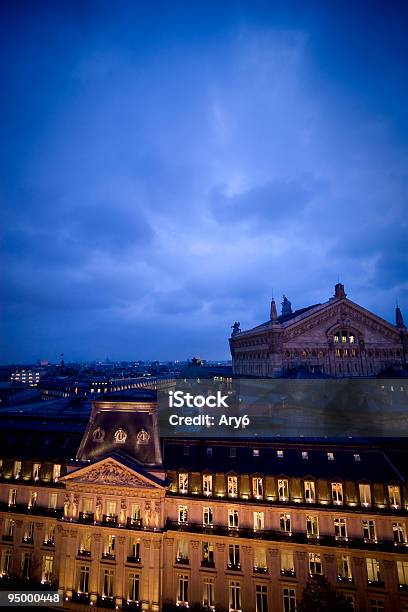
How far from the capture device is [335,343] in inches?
2090

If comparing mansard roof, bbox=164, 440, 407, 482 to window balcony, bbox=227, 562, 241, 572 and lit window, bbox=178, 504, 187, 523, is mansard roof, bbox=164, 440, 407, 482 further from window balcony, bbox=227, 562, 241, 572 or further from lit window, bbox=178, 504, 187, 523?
window balcony, bbox=227, 562, 241, 572

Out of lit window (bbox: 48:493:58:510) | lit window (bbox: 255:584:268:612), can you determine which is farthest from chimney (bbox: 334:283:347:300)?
lit window (bbox: 48:493:58:510)

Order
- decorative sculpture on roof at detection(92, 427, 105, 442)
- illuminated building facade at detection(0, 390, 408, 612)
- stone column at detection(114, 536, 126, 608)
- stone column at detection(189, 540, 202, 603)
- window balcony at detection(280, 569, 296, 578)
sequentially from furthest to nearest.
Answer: decorative sculpture on roof at detection(92, 427, 105, 442), stone column at detection(114, 536, 126, 608), stone column at detection(189, 540, 202, 603), window balcony at detection(280, 569, 296, 578), illuminated building facade at detection(0, 390, 408, 612)

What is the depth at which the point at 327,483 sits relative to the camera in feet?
99.7

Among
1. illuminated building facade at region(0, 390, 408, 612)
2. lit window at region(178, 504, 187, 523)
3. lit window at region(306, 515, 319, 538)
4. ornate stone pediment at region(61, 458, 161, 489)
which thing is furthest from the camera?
ornate stone pediment at region(61, 458, 161, 489)

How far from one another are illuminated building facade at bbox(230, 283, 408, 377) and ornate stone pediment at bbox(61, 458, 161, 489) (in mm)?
24767

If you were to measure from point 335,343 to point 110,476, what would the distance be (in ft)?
120

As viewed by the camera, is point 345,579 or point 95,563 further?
point 95,563

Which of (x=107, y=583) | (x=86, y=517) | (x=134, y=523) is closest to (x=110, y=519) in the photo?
(x=86, y=517)

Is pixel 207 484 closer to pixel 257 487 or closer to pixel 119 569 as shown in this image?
pixel 257 487

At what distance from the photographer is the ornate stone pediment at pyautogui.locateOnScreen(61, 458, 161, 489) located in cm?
3342

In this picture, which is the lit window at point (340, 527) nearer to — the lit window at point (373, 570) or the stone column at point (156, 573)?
the lit window at point (373, 570)

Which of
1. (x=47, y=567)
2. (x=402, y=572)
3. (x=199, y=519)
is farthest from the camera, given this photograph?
(x=47, y=567)

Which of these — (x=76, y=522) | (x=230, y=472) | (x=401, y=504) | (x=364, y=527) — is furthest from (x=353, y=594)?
(x=76, y=522)
